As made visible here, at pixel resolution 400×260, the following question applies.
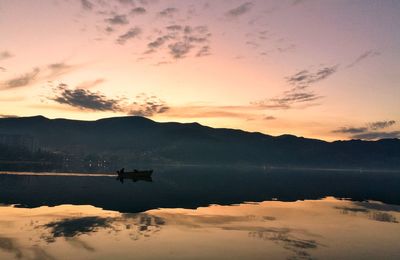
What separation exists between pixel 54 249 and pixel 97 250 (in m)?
3.27

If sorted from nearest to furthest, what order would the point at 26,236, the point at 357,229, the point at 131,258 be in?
the point at 131,258 < the point at 26,236 < the point at 357,229

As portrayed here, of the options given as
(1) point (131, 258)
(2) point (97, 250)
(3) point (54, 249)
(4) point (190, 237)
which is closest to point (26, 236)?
(3) point (54, 249)

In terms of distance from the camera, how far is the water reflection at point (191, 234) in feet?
100

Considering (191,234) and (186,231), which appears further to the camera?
(186,231)

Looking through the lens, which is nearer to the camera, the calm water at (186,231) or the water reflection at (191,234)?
the water reflection at (191,234)

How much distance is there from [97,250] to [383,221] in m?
41.0

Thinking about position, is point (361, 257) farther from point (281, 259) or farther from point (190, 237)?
point (190, 237)

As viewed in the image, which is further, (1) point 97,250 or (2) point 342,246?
(2) point 342,246

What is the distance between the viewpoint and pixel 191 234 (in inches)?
1537

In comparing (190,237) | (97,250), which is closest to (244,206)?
(190,237)

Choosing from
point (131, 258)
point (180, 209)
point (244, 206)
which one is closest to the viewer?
point (131, 258)

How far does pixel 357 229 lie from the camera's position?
45.4m

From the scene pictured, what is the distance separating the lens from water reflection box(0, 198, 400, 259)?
3055cm

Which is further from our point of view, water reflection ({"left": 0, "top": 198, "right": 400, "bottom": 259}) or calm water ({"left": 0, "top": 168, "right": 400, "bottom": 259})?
calm water ({"left": 0, "top": 168, "right": 400, "bottom": 259})
